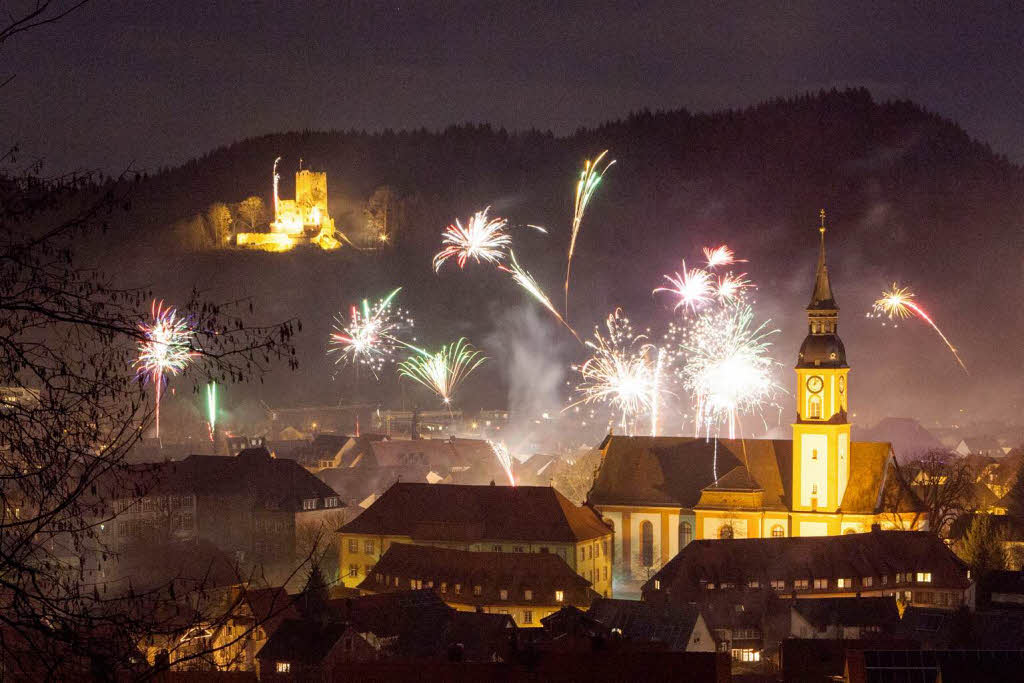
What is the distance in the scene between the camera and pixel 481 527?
7006 cm

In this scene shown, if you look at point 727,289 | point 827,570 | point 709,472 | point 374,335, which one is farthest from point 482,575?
point 374,335

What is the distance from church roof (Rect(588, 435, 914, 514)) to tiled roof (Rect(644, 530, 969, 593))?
304 inches

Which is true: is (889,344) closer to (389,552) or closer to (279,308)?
(279,308)

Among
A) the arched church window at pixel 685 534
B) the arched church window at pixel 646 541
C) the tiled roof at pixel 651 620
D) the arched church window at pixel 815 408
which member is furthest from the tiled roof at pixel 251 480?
the tiled roof at pixel 651 620

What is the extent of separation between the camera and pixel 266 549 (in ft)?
248

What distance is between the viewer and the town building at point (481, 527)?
68.4m

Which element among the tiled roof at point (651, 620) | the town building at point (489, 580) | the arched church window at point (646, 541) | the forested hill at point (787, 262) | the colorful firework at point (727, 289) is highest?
the forested hill at point (787, 262)

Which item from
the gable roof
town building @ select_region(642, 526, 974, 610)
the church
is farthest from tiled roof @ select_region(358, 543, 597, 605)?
the gable roof

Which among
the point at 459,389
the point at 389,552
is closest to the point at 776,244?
the point at 459,389

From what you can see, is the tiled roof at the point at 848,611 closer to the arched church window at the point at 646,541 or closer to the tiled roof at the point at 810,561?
the tiled roof at the point at 810,561

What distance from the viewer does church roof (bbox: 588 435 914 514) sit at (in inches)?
2803

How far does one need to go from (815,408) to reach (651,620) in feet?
84.8

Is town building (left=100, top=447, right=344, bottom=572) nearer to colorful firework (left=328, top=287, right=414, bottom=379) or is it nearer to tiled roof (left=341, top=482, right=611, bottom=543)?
tiled roof (left=341, top=482, right=611, bottom=543)

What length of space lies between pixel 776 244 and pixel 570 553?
124 meters
